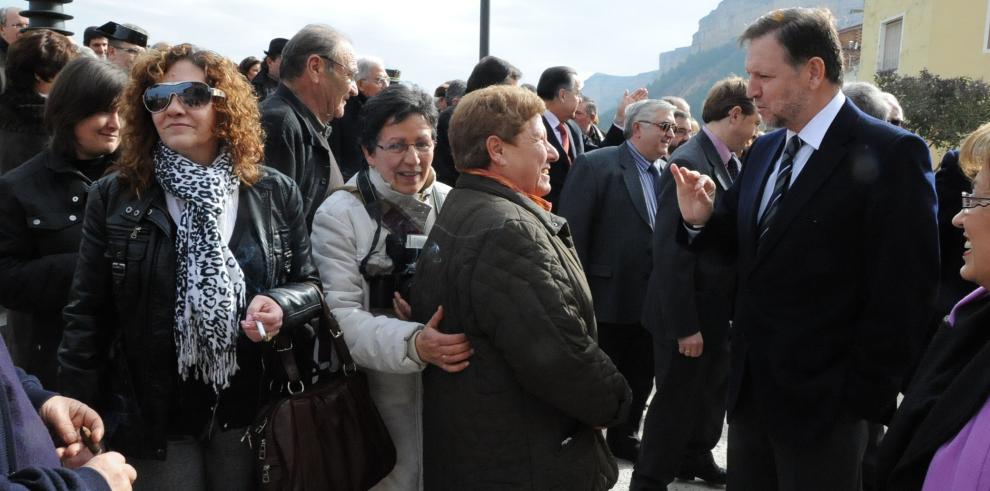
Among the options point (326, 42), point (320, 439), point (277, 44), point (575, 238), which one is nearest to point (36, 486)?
point (320, 439)

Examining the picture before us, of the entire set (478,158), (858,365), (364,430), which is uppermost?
(478,158)

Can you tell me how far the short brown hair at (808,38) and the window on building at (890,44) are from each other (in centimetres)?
3322

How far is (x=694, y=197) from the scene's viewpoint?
303 centimetres

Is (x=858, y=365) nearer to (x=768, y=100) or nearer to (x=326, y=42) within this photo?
(x=768, y=100)

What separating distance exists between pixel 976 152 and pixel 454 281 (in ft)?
5.24

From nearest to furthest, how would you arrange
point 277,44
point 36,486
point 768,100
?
1. point 36,486
2. point 768,100
3. point 277,44

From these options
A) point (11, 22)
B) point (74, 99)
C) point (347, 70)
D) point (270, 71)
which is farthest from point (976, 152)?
point (11, 22)

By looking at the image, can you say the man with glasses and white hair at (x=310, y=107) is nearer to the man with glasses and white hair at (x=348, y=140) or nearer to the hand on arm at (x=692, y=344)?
the man with glasses and white hair at (x=348, y=140)

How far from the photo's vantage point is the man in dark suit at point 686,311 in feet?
12.8

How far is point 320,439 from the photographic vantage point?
97.9 inches

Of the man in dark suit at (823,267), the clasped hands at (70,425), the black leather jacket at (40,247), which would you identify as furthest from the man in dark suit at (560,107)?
the clasped hands at (70,425)

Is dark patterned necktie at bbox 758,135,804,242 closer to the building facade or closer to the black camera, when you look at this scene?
the black camera

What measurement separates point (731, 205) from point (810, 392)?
85 cm

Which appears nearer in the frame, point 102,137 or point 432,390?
point 432,390
